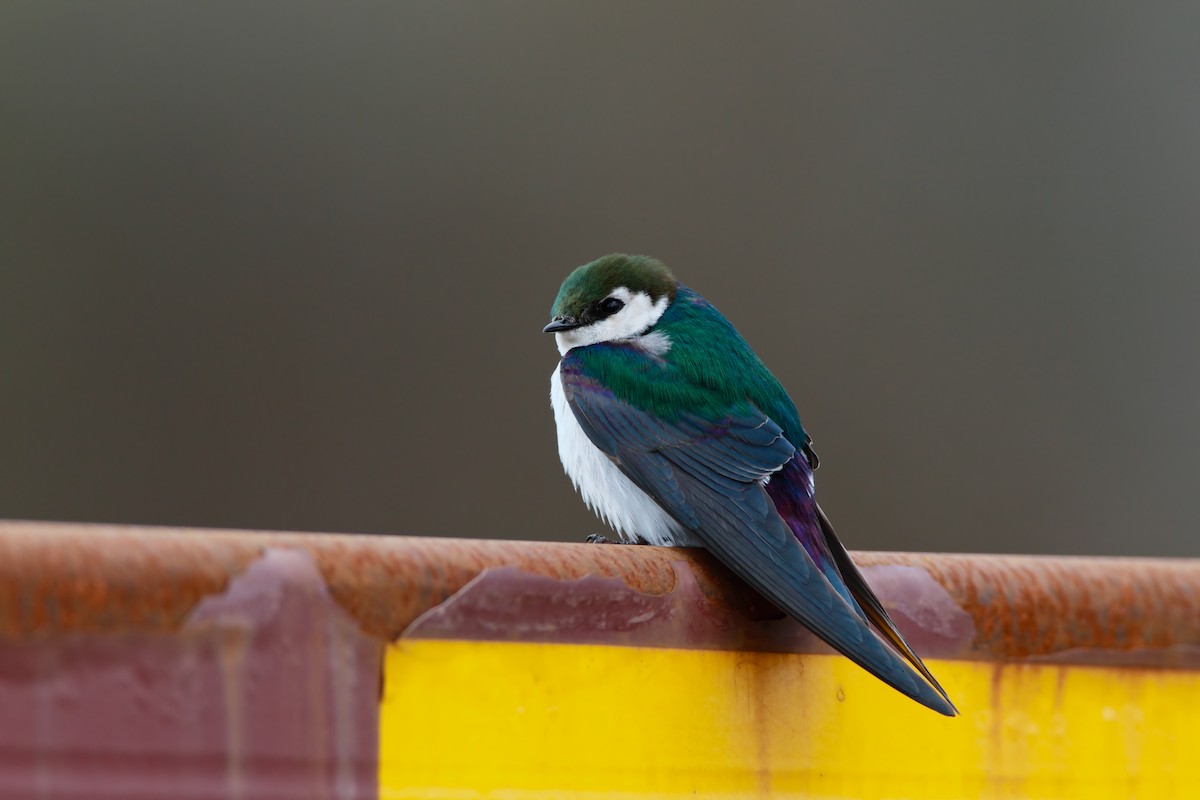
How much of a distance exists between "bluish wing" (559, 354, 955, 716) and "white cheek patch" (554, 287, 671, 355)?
249 mm

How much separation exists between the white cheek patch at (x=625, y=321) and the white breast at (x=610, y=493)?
11.9 inches

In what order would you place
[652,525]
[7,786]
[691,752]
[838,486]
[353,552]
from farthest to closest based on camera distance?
[838,486], [652,525], [691,752], [353,552], [7,786]

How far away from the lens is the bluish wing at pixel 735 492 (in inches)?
48.9

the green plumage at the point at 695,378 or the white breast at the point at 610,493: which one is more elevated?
the green plumage at the point at 695,378

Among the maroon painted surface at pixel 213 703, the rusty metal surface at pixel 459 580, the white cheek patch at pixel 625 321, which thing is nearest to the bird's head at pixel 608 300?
the white cheek patch at pixel 625 321

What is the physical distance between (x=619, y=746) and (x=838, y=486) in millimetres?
4444

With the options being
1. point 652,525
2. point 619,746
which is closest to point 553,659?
point 619,746

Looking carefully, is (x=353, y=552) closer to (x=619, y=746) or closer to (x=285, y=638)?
(x=285, y=638)

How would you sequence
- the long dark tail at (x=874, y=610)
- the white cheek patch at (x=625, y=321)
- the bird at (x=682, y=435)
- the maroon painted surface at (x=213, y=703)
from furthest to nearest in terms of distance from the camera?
the white cheek patch at (x=625, y=321) < the bird at (x=682, y=435) < the long dark tail at (x=874, y=610) < the maroon painted surface at (x=213, y=703)

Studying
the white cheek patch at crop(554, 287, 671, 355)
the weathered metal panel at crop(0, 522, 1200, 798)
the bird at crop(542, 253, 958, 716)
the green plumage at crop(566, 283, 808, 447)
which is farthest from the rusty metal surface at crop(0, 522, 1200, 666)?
the white cheek patch at crop(554, 287, 671, 355)

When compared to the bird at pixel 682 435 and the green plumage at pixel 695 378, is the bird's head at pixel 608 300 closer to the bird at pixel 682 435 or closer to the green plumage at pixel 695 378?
the bird at pixel 682 435

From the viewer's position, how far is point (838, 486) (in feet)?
17.8

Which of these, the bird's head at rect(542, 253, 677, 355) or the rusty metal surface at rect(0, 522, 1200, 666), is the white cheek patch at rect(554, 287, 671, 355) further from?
the rusty metal surface at rect(0, 522, 1200, 666)

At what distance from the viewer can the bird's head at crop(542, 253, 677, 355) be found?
8.77ft
